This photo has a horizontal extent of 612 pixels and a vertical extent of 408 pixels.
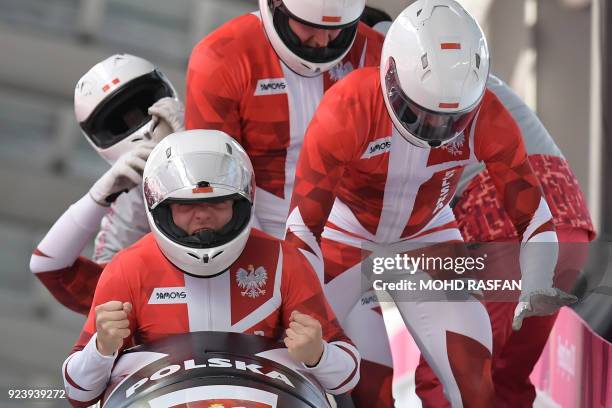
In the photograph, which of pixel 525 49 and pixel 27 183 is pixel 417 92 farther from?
pixel 27 183

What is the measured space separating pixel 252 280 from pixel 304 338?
30 cm

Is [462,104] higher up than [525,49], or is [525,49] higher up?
[525,49]

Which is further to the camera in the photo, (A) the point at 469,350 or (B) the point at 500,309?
(B) the point at 500,309

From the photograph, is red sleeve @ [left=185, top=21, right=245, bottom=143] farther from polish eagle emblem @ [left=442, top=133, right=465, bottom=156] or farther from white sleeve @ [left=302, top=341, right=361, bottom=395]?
white sleeve @ [left=302, top=341, right=361, bottom=395]

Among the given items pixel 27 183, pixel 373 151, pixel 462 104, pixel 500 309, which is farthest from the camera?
pixel 27 183

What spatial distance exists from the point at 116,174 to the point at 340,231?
2.29 ft

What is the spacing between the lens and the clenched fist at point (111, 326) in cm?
284

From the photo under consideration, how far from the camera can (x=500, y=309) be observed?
424 centimetres

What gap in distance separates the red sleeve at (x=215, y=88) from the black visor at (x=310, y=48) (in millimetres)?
198

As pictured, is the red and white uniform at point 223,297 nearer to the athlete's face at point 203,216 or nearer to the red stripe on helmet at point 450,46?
the athlete's face at point 203,216

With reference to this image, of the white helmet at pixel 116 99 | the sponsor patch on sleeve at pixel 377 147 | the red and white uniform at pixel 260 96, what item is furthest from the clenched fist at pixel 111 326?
the white helmet at pixel 116 99

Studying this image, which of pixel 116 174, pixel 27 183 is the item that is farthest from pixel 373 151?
pixel 27 183

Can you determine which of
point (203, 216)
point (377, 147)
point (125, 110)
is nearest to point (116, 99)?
point (125, 110)

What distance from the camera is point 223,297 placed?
3.12 metres
